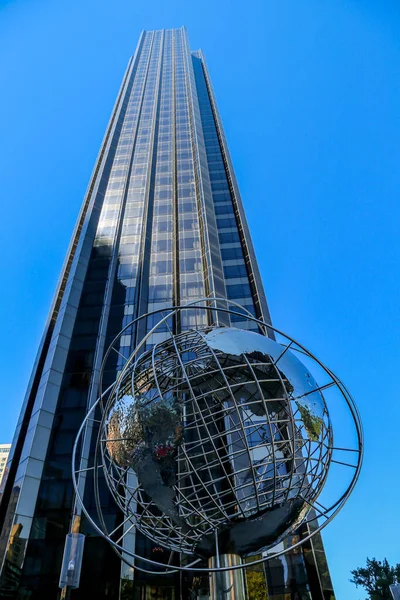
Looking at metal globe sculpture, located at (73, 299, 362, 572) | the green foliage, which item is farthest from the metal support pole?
the green foliage

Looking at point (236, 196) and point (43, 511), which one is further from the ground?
point (236, 196)

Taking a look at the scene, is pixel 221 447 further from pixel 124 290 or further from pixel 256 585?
pixel 124 290

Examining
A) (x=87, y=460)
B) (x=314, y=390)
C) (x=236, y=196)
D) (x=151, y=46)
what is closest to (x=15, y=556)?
(x=87, y=460)

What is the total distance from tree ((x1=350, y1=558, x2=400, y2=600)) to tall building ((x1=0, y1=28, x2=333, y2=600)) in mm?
6608

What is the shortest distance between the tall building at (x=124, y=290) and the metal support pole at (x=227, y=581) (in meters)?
15.7

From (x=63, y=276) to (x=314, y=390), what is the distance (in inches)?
1103

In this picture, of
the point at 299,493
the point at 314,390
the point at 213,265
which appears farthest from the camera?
the point at 213,265

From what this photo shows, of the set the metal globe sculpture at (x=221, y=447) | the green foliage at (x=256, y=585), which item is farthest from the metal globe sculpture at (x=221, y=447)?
the green foliage at (x=256, y=585)

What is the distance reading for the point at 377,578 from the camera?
24.6m

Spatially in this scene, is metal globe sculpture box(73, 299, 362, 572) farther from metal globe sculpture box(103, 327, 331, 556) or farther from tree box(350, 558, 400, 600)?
tree box(350, 558, 400, 600)

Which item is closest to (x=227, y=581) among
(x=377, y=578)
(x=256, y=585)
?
(x=256, y=585)

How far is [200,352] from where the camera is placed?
7.34m

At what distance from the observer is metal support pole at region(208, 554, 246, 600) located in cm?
530

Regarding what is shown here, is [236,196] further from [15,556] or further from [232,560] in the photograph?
[232,560]
